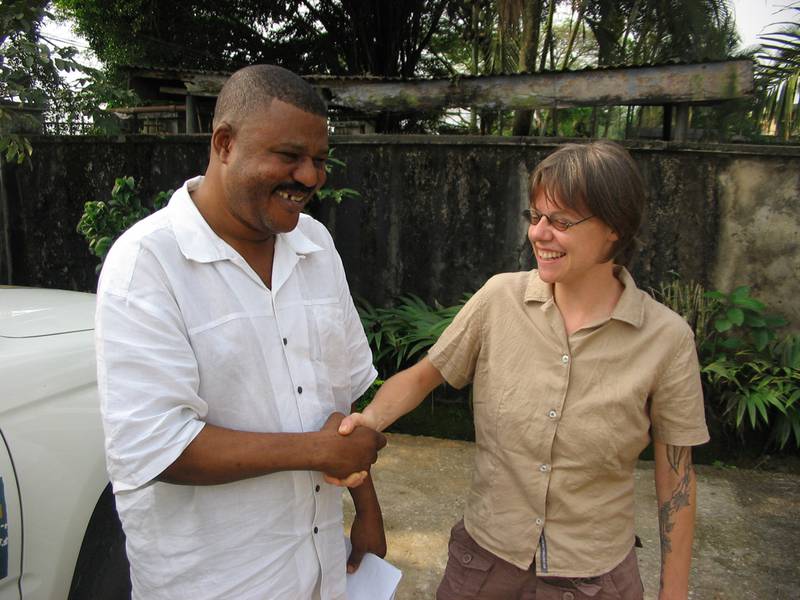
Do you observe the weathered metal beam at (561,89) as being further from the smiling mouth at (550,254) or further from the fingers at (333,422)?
the fingers at (333,422)

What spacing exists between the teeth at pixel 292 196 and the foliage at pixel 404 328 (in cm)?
328

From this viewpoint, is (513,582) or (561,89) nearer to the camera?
(513,582)

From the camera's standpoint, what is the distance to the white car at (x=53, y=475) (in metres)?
1.63

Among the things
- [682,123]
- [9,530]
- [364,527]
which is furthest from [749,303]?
[9,530]

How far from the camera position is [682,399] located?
157cm

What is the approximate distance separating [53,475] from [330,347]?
0.81 metres

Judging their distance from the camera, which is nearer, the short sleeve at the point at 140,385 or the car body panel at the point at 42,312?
the short sleeve at the point at 140,385

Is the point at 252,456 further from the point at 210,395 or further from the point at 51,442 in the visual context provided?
the point at 51,442

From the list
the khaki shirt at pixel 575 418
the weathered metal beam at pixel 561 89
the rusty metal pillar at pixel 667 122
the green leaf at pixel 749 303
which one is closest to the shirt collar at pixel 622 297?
the khaki shirt at pixel 575 418

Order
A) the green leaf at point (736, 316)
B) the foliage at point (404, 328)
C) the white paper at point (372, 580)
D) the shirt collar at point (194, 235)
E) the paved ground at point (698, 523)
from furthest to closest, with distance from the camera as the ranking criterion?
the foliage at point (404, 328)
the green leaf at point (736, 316)
the paved ground at point (698, 523)
the white paper at point (372, 580)
the shirt collar at point (194, 235)

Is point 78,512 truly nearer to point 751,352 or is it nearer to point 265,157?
point 265,157

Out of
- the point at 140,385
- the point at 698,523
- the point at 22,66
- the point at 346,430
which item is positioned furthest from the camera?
the point at 22,66

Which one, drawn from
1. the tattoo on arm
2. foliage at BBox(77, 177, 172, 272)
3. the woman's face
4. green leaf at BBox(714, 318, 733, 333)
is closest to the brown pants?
the tattoo on arm

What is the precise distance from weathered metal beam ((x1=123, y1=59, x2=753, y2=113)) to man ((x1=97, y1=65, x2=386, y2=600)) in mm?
4412
